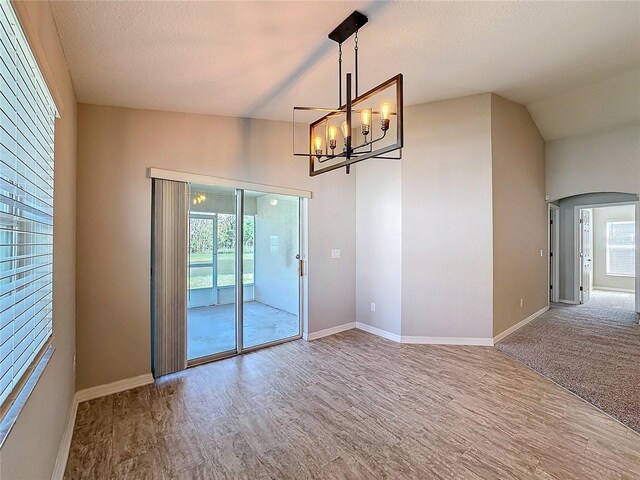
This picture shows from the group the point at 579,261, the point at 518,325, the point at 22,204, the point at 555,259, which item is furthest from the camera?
the point at 555,259

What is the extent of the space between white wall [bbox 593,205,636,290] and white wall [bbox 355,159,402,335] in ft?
24.4

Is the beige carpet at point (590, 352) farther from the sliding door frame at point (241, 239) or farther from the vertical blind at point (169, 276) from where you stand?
the vertical blind at point (169, 276)

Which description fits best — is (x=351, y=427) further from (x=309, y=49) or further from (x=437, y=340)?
(x=309, y=49)

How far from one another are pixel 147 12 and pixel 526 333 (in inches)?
218

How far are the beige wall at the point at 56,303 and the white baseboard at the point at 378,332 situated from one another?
3.48m

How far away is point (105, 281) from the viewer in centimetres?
A: 282

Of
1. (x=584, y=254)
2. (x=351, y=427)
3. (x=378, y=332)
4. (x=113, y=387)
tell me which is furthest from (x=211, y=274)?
(x=584, y=254)

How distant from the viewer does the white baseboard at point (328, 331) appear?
423 cm

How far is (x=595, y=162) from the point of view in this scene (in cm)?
528

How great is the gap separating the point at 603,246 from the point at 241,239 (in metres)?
9.64

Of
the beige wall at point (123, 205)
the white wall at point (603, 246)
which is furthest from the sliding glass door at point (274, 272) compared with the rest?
the white wall at point (603, 246)

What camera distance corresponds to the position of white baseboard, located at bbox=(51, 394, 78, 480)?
177 centimetres

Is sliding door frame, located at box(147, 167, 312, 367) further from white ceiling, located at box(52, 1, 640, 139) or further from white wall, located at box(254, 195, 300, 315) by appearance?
white ceiling, located at box(52, 1, 640, 139)

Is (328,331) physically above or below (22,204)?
below
